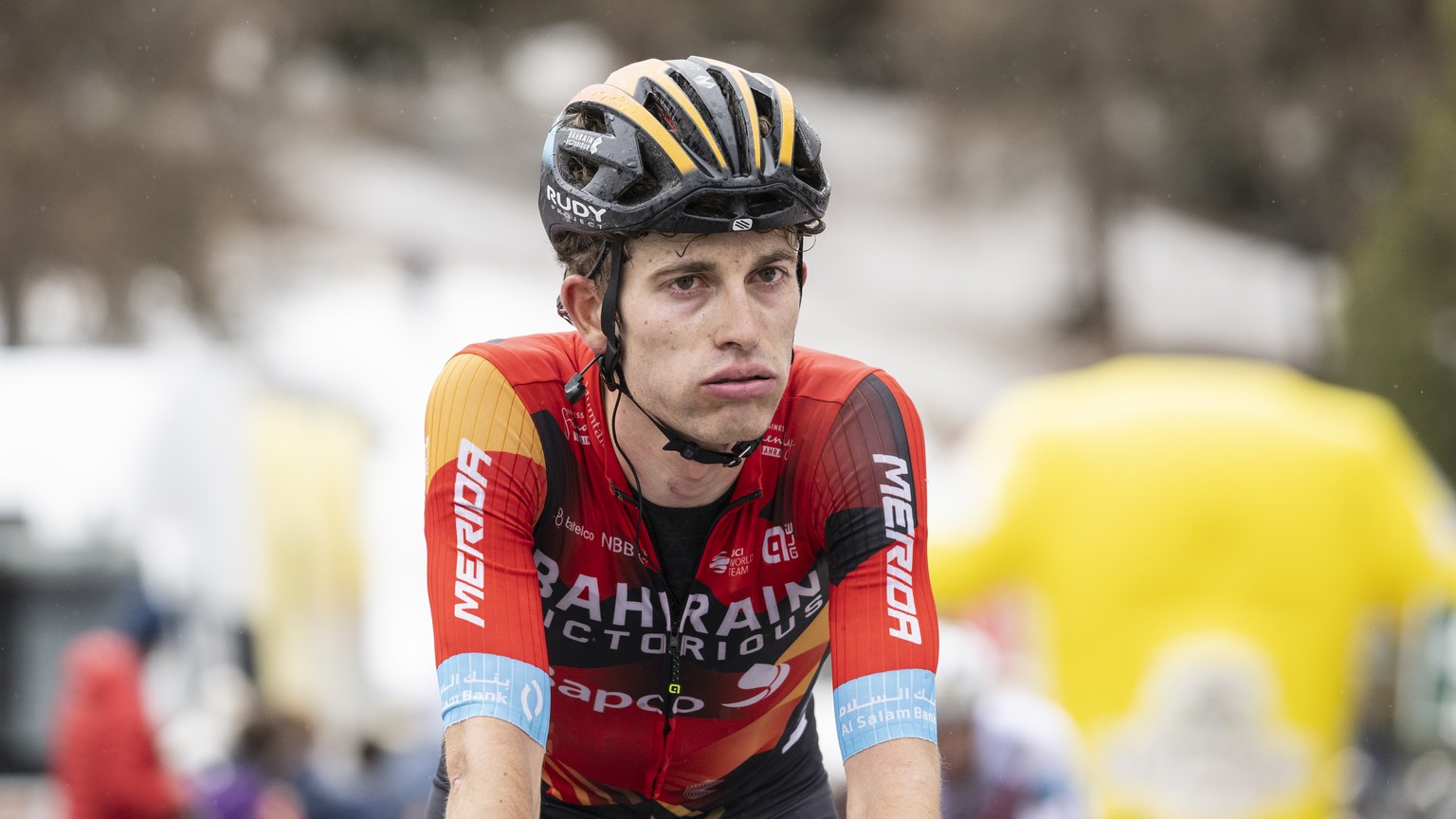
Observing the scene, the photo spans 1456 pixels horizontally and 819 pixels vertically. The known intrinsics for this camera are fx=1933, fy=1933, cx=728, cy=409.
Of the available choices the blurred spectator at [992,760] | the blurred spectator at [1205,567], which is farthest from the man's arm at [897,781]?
the blurred spectator at [992,760]

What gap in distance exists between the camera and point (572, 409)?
394cm

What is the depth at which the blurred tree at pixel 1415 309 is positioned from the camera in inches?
877

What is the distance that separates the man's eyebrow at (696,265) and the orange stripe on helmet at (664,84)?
18cm

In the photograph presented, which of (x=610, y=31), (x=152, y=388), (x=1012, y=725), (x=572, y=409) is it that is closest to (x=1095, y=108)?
(x=610, y=31)

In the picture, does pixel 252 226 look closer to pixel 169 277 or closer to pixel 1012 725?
pixel 169 277

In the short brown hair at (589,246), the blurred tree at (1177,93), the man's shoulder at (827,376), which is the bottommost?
the man's shoulder at (827,376)

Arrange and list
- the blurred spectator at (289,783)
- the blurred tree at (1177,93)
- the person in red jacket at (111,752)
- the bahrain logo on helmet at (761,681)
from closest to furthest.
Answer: the bahrain logo on helmet at (761,681) → the blurred spectator at (289,783) → the person in red jacket at (111,752) → the blurred tree at (1177,93)

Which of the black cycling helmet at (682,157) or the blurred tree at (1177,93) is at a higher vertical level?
the blurred tree at (1177,93)

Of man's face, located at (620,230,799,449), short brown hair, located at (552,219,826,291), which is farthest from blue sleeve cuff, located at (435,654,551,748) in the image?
short brown hair, located at (552,219,826,291)

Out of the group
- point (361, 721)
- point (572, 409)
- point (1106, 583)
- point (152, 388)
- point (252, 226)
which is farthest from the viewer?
point (252, 226)

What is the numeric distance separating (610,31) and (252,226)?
7.31m

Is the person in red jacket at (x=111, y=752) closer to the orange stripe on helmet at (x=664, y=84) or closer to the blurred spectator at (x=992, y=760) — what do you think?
the blurred spectator at (x=992, y=760)

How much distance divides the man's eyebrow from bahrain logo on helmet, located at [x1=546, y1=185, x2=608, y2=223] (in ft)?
0.52

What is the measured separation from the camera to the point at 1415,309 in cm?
2267
